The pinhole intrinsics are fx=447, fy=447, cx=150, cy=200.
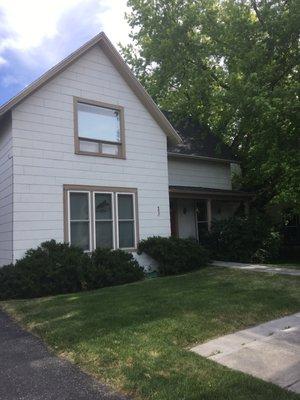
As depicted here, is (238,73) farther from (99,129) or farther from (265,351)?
(265,351)

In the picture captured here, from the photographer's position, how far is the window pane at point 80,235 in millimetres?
13461

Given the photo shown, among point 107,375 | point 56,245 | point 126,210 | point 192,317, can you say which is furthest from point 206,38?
point 107,375

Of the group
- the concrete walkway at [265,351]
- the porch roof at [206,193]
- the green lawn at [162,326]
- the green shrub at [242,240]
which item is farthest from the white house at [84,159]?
the concrete walkway at [265,351]

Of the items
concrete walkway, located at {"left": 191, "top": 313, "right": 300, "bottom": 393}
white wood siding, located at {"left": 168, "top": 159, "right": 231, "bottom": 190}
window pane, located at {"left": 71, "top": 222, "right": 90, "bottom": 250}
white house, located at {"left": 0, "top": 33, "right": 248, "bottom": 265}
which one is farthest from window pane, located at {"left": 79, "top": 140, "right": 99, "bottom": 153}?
concrete walkway, located at {"left": 191, "top": 313, "right": 300, "bottom": 393}

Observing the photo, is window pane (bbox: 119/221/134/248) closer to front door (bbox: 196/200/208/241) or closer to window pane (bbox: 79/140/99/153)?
window pane (bbox: 79/140/99/153)

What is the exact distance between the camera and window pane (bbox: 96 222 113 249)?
14.0 m

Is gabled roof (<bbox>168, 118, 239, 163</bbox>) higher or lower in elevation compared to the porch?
higher

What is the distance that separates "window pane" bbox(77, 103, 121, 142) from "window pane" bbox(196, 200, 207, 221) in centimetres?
670

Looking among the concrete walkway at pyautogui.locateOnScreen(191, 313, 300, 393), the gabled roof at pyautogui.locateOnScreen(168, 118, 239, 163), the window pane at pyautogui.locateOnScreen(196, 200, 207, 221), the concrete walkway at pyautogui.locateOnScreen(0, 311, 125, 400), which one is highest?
the gabled roof at pyautogui.locateOnScreen(168, 118, 239, 163)

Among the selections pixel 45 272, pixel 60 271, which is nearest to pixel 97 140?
pixel 60 271

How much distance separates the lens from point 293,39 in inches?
742

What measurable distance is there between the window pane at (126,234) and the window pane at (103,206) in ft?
1.96

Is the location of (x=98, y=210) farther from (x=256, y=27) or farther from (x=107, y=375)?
(x=256, y=27)

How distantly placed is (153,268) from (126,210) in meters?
2.19
